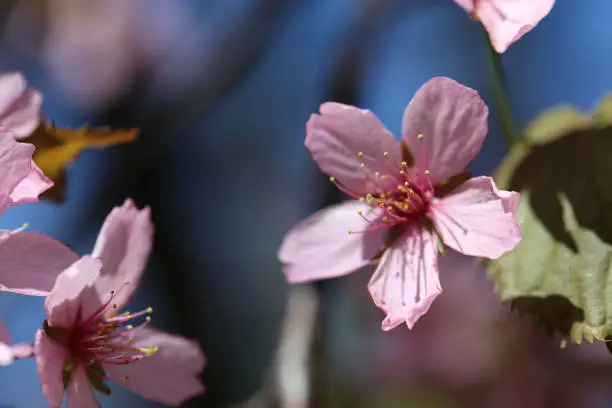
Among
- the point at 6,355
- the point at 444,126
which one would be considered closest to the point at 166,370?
the point at 6,355

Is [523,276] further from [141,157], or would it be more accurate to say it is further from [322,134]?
[141,157]

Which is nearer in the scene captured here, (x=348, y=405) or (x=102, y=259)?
(x=102, y=259)

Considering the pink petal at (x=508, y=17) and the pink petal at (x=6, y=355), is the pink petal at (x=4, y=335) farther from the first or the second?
the pink petal at (x=508, y=17)

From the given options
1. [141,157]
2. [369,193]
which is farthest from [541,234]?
[141,157]

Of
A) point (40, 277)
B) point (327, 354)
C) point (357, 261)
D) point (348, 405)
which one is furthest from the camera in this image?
point (348, 405)

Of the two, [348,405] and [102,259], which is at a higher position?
[102,259]

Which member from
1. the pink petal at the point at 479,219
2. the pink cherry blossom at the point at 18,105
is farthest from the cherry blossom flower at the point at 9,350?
the pink petal at the point at 479,219
